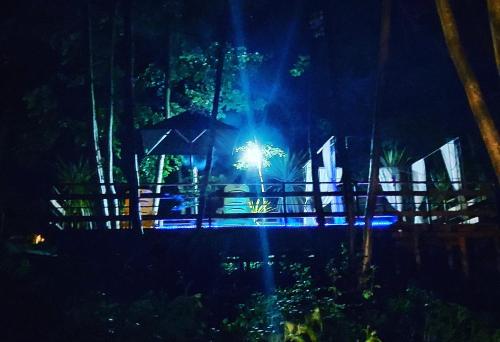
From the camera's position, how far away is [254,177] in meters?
23.5

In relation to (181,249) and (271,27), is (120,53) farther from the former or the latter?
(181,249)

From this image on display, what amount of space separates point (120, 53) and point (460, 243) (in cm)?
1128

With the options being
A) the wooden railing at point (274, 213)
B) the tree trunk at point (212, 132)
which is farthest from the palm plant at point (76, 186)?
the tree trunk at point (212, 132)

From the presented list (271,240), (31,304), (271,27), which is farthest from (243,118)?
(31,304)

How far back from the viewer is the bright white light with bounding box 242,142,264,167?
20328 mm

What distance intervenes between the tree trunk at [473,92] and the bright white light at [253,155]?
40.9ft

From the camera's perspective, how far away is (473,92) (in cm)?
775

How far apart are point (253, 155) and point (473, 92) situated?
1380cm

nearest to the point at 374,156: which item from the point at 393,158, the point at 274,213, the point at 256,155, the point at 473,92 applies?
the point at 473,92

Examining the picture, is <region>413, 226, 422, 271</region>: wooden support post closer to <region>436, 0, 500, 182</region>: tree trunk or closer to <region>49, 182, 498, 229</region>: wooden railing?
<region>49, 182, 498, 229</region>: wooden railing

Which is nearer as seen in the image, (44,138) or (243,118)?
(44,138)

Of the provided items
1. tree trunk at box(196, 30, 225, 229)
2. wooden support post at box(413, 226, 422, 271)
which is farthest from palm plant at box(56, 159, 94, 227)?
wooden support post at box(413, 226, 422, 271)

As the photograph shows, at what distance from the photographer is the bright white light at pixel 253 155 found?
20328 mm

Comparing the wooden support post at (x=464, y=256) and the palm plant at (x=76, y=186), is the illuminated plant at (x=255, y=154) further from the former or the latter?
the wooden support post at (x=464, y=256)
